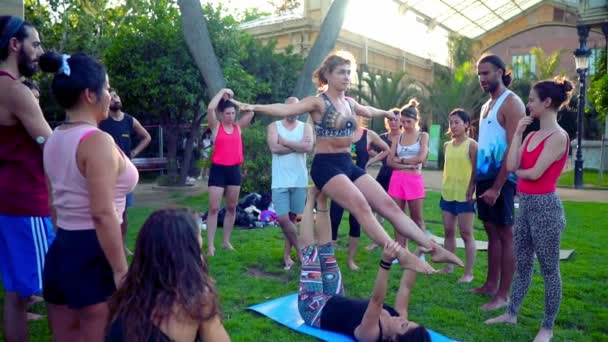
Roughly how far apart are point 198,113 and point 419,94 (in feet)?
44.4

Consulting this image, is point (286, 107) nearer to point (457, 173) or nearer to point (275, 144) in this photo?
point (275, 144)

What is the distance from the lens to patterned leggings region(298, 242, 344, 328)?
4.36m

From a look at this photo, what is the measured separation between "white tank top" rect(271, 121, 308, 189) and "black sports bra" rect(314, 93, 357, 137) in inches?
63.2

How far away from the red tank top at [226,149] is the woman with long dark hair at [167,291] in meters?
4.59

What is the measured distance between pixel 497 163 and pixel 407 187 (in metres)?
1.73

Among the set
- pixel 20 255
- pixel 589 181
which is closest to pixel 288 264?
pixel 20 255

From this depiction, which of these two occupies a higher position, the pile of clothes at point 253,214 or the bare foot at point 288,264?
the pile of clothes at point 253,214

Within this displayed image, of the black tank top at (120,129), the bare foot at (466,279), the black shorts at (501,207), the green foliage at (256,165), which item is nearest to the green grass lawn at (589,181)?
the green foliage at (256,165)

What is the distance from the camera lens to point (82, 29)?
19312 millimetres

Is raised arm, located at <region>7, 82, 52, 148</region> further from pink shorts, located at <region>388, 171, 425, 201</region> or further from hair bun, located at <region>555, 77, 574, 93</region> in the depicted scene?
pink shorts, located at <region>388, 171, 425, 201</region>

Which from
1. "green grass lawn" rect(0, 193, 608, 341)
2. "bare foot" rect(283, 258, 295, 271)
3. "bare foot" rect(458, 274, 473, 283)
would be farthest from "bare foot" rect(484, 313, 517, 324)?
"bare foot" rect(283, 258, 295, 271)

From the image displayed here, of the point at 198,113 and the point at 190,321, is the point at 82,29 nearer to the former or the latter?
the point at 198,113

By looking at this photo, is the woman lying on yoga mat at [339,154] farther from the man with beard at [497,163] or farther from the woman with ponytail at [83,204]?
the woman with ponytail at [83,204]

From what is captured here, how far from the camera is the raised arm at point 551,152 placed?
3.91 meters
